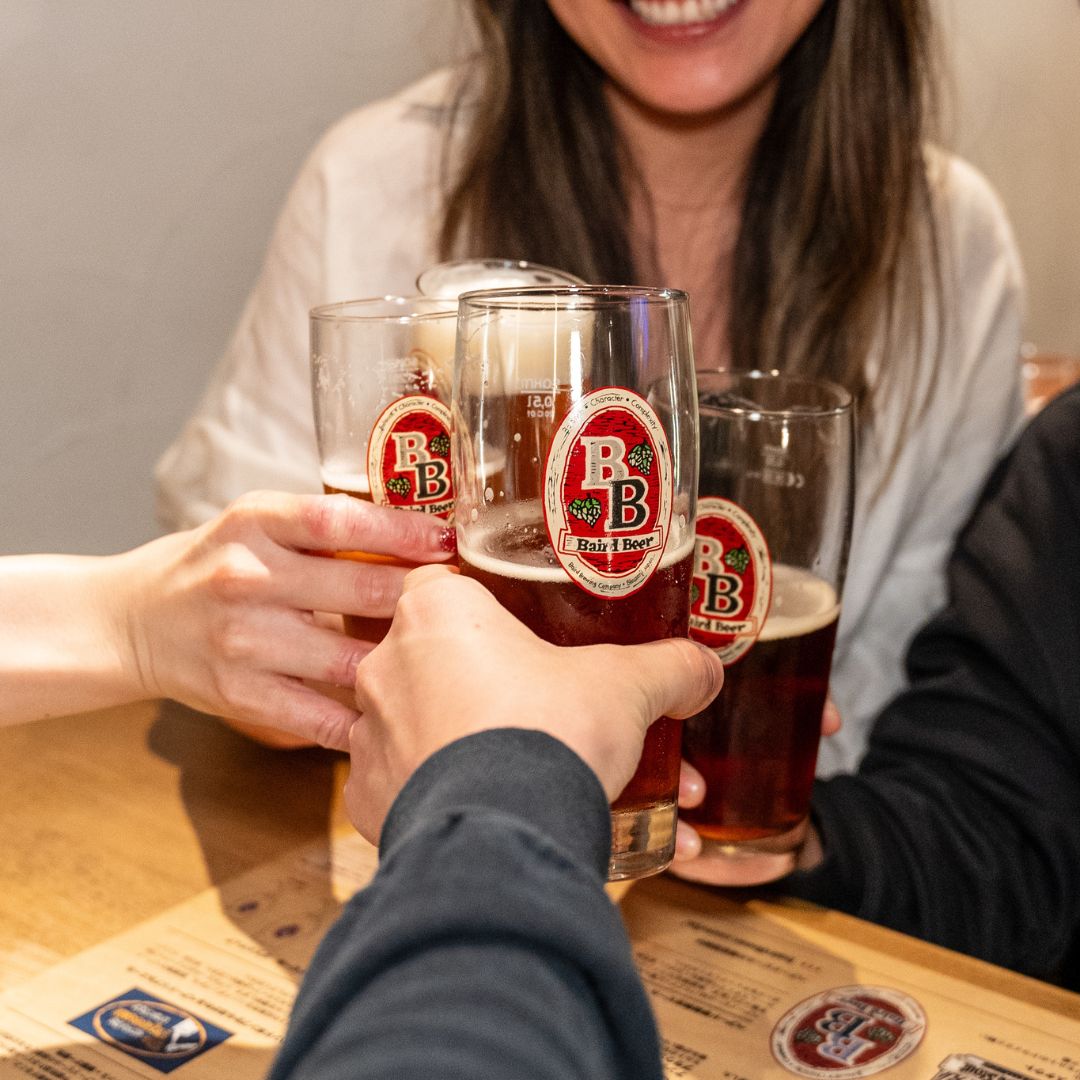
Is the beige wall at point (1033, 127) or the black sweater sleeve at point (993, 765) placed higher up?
the beige wall at point (1033, 127)

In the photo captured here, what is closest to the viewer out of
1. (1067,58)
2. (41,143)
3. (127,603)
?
(127,603)

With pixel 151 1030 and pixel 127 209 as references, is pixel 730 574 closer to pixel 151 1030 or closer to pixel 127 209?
pixel 151 1030

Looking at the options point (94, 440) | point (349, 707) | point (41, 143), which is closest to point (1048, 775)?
point (349, 707)

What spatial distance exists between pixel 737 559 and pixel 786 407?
150mm

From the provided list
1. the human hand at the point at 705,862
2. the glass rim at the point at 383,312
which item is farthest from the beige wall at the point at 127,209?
the human hand at the point at 705,862

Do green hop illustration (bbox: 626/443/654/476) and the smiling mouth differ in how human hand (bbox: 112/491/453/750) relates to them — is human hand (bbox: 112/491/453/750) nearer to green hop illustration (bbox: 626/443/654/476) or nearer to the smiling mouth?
green hop illustration (bbox: 626/443/654/476)

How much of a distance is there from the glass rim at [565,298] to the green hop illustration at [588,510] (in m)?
0.10

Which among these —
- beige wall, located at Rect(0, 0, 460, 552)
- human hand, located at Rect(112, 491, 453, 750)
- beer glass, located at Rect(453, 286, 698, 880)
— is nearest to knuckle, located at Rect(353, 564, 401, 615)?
human hand, located at Rect(112, 491, 453, 750)

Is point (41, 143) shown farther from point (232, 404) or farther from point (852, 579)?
point (852, 579)

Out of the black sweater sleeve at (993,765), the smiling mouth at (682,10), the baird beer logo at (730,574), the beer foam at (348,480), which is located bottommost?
the black sweater sleeve at (993,765)

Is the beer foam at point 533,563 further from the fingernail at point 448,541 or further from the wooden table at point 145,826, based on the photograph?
the wooden table at point 145,826

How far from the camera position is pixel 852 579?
1547 mm

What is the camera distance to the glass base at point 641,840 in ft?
2.28

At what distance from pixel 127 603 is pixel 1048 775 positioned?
86 cm
